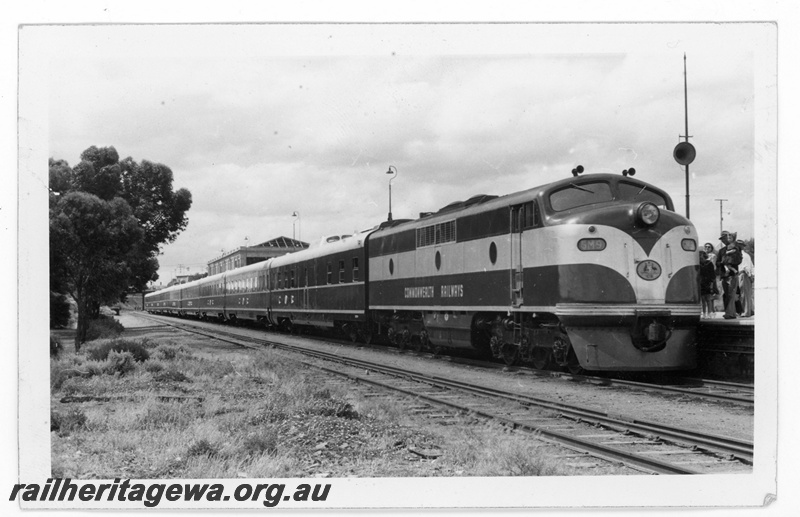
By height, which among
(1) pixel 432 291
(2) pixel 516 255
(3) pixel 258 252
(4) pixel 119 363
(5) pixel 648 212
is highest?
(5) pixel 648 212

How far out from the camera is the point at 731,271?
14.5 metres

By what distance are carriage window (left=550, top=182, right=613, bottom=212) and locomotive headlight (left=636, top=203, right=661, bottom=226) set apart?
3.14 ft

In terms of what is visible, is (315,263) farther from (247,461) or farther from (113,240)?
(247,461)

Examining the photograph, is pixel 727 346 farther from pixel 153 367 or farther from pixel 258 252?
pixel 258 252

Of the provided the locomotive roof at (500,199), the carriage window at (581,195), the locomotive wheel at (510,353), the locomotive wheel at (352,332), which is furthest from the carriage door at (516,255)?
the locomotive wheel at (352,332)

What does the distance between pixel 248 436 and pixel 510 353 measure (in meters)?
8.70

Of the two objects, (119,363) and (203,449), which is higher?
(119,363)

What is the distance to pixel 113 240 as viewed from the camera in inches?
551

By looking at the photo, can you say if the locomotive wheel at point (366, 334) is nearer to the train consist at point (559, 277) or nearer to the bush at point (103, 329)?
the train consist at point (559, 277)

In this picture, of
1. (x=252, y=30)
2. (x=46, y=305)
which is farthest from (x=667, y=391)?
(x=46, y=305)

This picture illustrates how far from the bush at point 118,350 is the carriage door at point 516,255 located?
7.64 meters

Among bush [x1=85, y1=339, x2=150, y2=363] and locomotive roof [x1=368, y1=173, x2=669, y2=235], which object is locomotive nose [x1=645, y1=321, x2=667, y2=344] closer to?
locomotive roof [x1=368, y1=173, x2=669, y2=235]

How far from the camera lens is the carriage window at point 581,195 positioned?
46.3 ft

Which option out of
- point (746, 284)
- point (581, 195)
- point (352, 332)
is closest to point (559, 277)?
point (581, 195)
